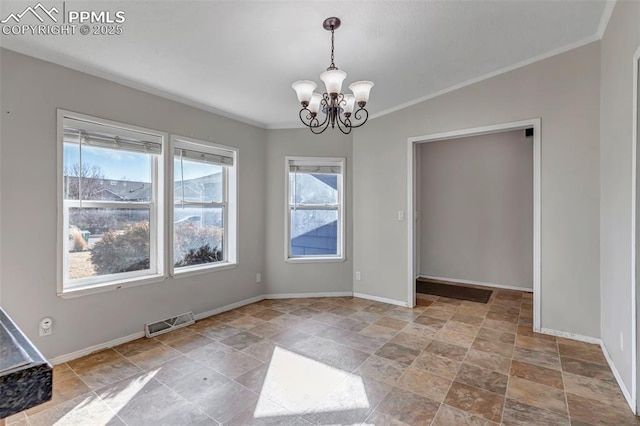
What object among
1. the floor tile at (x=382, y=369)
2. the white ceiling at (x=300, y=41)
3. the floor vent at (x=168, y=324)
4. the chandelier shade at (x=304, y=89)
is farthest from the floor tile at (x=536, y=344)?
the floor vent at (x=168, y=324)

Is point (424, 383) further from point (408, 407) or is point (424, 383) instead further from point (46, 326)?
point (46, 326)

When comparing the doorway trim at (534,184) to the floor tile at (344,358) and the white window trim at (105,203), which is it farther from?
the white window trim at (105,203)

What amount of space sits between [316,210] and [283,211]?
0.50m

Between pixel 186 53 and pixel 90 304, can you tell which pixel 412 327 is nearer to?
pixel 90 304

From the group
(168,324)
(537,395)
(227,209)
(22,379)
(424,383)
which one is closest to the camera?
(22,379)

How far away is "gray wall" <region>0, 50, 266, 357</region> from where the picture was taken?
2.34 metres

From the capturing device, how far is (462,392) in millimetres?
2178

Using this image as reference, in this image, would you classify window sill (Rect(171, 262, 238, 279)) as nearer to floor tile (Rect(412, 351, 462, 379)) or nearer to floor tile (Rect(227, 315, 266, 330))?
floor tile (Rect(227, 315, 266, 330))

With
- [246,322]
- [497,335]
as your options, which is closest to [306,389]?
[246,322]

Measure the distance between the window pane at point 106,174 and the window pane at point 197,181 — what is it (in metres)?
0.31

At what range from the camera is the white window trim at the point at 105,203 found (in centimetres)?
258

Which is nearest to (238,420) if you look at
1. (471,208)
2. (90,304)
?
(90,304)

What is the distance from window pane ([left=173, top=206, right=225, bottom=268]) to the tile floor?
790 millimetres

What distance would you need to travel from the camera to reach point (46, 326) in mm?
2520
